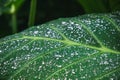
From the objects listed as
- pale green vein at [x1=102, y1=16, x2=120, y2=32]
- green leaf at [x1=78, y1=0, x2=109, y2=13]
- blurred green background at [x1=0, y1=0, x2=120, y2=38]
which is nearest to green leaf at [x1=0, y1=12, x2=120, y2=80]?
pale green vein at [x1=102, y1=16, x2=120, y2=32]

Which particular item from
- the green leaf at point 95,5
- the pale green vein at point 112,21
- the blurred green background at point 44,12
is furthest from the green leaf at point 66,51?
the blurred green background at point 44,12

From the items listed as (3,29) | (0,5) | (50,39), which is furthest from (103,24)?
(3,29)

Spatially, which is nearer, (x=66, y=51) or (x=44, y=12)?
(x=66, y=51)

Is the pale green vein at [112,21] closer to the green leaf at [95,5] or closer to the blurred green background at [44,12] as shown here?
the green leaf at [95,5]

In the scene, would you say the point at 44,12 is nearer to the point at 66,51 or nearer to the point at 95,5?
the point at 95,5

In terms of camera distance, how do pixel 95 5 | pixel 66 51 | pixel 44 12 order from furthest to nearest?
pixel 44 12 < pixel 95 5 < pixel 66 51

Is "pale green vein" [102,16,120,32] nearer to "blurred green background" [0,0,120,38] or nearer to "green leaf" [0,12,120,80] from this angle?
"green leaf" [0,12,120,80]

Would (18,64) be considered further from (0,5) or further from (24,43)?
(0,5)

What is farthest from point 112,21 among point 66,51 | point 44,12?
point 44,12

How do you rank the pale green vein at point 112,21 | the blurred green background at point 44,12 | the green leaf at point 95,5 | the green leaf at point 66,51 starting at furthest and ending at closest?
the blurred green background at point 44,12 → the green leaf at point 95,5 → the pale green vein at point 112,21 → the green leaf at point 66,51
